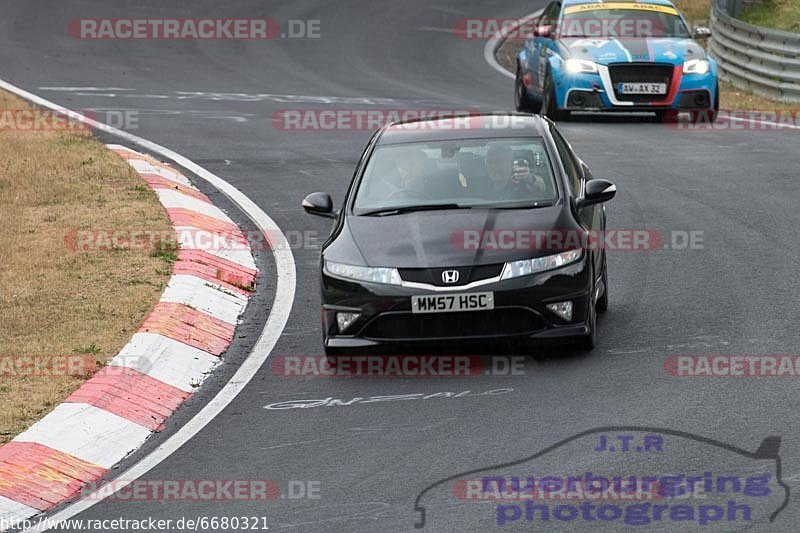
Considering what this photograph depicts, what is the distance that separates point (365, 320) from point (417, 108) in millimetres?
12724

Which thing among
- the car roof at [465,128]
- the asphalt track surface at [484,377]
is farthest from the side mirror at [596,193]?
the asphalt track surface at [484,377]

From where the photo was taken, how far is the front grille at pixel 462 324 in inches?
361

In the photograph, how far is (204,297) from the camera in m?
11.1

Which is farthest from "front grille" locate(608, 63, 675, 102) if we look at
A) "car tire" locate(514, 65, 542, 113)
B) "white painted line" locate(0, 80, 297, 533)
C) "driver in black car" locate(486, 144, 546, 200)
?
"driver in black car" locate(486, 144, 546, 200)

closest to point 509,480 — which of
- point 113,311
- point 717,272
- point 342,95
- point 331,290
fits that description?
point 331,290

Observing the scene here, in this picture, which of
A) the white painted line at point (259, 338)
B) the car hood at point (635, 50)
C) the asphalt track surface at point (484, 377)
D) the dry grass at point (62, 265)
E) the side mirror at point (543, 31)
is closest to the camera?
the asphalt track surface at point (484, 377)

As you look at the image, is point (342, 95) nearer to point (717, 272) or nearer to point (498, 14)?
point (717, 272)

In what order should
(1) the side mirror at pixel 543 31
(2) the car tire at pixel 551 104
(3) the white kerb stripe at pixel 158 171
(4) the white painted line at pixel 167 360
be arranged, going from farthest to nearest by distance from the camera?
1. (1) the side mirror at pixel 543 31
2. (2) the car tire at pixel 551 104
3. (3) the white kerb stripe at pixel 158 171
4. (4) the white painted line at pixel 167 360

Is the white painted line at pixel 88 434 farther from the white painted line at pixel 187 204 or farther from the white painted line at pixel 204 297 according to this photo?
the white painted line at pixel 187 204

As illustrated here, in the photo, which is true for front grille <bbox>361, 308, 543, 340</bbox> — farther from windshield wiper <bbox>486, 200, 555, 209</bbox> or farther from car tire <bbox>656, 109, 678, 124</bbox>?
car tire <bbox>656, 109, 678, 124</bbox>

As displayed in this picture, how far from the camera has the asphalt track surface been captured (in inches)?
292

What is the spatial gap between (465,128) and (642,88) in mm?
10345

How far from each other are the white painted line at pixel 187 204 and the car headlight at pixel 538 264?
17.0 ft

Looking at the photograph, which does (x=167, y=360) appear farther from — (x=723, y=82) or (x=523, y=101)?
(x=723, y=82)
